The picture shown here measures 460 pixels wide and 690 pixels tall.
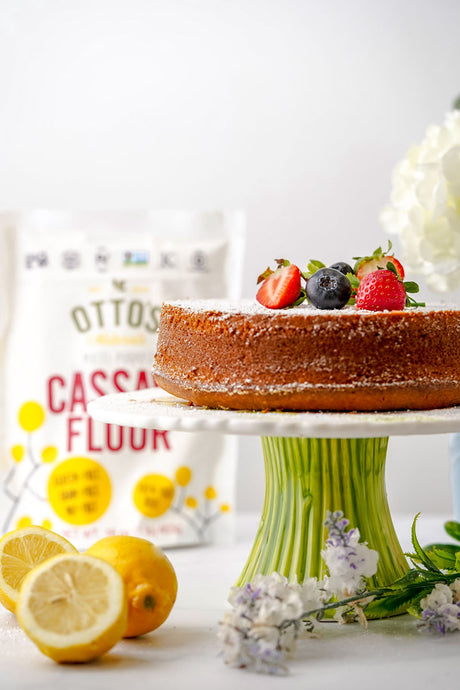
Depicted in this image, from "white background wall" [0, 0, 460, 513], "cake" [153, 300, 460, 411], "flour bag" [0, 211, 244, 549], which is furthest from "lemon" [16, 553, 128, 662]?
"white background wall" [0, 0, 460, 513]

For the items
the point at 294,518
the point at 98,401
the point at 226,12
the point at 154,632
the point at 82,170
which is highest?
the point at 226,12

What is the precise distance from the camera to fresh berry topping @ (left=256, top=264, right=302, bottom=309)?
123 cm

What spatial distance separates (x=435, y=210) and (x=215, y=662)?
770 mm

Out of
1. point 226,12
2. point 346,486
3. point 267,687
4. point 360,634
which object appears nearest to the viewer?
point 267,687

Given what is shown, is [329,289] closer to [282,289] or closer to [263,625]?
[282,289]

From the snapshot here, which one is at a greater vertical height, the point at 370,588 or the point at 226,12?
the point at 226,12

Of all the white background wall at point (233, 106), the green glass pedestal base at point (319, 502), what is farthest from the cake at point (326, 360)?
the white background wall at point (233, 106)

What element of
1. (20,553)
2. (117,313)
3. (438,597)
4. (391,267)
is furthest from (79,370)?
(438,597)

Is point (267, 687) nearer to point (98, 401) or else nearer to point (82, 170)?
point (98, 401)

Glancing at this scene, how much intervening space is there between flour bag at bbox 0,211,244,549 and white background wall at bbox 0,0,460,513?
0.28 m

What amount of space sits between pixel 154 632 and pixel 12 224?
2.84 feet

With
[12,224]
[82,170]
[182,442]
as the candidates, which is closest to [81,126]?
[82,170]

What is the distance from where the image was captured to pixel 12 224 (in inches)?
67.7

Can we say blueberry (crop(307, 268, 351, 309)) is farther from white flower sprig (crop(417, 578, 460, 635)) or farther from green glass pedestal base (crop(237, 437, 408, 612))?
white flower sprig (crop(417, 578, 460, 635))
